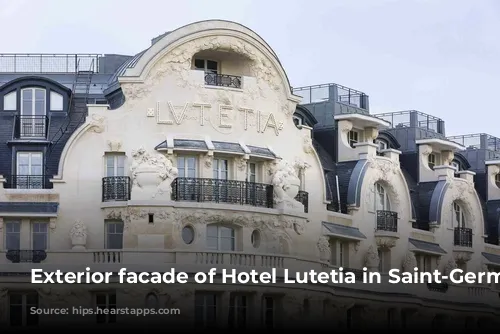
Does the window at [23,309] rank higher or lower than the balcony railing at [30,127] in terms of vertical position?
lower

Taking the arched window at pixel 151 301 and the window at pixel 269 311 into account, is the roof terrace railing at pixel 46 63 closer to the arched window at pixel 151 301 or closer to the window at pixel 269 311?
the arched window at pixel 151 301

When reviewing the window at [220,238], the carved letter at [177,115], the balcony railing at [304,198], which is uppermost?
the carved letter at [177,115]

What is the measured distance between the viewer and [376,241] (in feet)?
209

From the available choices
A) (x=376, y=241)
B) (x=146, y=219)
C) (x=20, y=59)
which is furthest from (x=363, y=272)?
(x=20, y=59)

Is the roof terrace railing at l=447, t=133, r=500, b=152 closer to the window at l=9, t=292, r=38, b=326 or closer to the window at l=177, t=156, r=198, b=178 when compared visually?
the window at l=177, t=156, r=198, b=178

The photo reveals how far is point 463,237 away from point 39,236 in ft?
63.1

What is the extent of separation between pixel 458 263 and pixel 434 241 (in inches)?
86.5

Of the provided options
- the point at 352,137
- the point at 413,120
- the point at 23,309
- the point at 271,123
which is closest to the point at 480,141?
the point at 413,120

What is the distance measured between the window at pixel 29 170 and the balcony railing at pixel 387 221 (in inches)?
513

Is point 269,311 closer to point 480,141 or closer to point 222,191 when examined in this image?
point 222,191

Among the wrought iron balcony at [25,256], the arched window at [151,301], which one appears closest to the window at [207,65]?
the arched window at [151,301]

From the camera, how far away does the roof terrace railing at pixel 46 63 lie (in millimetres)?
62094

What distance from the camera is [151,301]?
183 ft

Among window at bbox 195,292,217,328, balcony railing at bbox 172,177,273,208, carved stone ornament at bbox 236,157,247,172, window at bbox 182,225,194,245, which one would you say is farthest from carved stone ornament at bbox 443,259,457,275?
window at bbox 182,225,194,245
